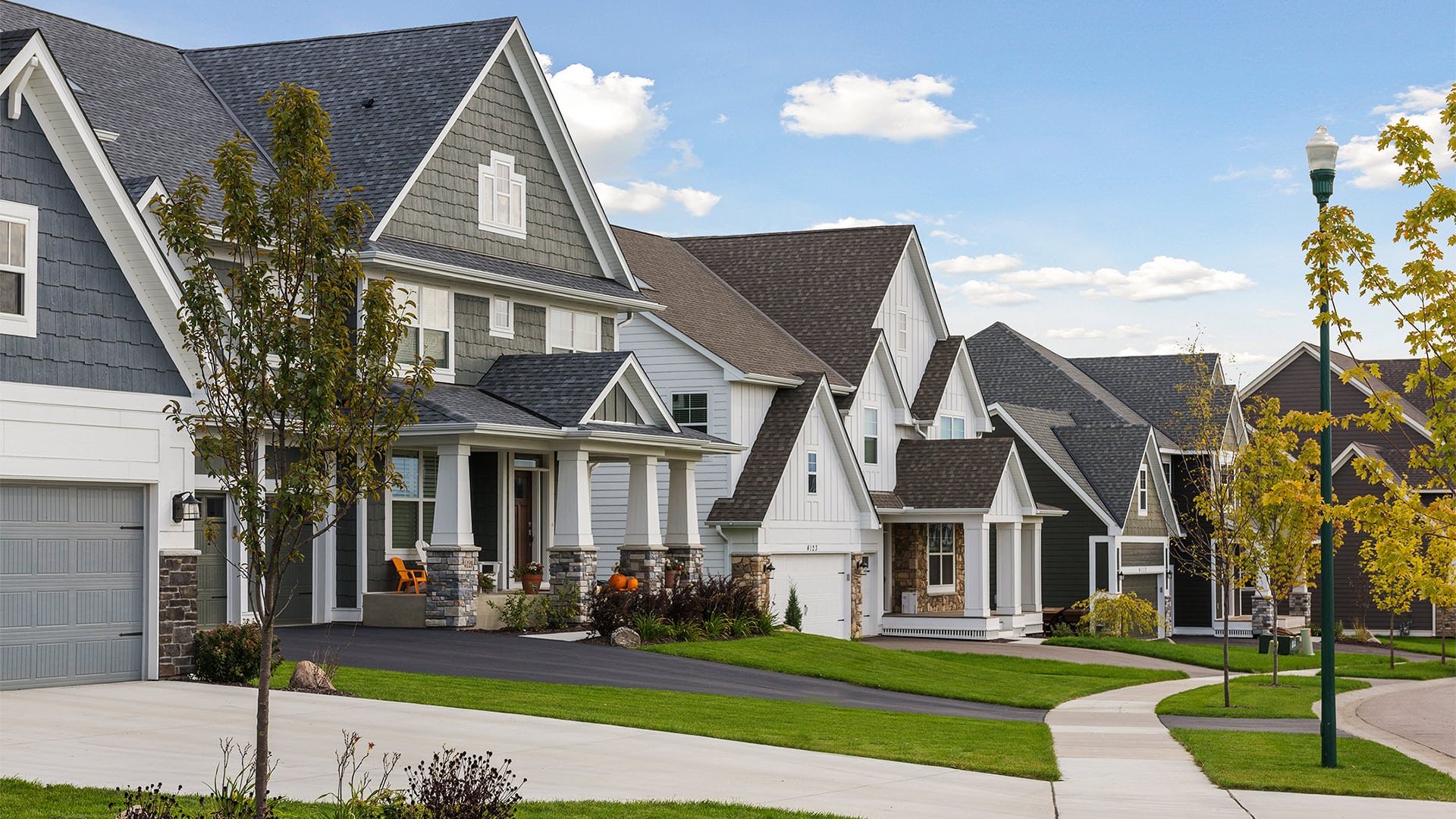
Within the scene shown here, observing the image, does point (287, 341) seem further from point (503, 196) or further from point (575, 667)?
point (503, 196)

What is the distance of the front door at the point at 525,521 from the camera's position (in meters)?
31.0

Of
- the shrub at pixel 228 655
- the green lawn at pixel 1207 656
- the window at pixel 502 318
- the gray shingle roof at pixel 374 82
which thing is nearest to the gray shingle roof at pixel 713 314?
the window at pixel 502 318

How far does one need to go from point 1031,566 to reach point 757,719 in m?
28.7

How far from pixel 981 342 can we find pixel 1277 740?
1564 inches

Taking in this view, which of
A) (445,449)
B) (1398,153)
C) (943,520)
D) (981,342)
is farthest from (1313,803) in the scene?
(981,342)

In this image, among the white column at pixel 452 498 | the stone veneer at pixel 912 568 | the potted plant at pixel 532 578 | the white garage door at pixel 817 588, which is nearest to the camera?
the white column at pixel 452 498

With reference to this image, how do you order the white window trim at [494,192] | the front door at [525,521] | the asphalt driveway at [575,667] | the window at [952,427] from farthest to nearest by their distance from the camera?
the window at [952,427] < the front door at [525,521] < the white window trim at [494,192] < the asphalt driveway at [575,667]

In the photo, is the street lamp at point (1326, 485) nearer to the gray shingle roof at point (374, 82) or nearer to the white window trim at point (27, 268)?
the white window trim at point (27, 268)

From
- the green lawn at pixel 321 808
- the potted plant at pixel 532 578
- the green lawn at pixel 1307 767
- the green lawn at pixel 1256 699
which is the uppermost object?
the potted plant at pixel 532 578

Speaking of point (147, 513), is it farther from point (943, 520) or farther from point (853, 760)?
point (943, 520)

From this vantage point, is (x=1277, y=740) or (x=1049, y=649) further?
(x=1049, y=649)

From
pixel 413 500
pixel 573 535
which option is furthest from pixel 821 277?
pixel 413 500

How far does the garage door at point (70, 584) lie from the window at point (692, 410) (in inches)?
696

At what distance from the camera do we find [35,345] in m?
17.1
